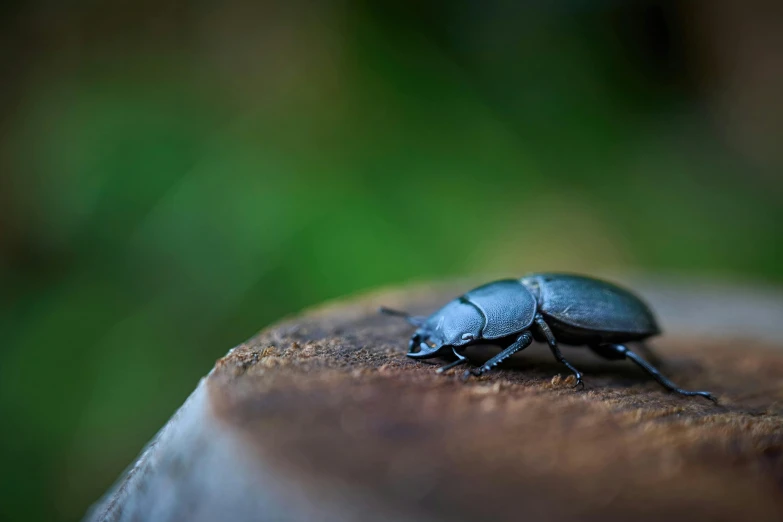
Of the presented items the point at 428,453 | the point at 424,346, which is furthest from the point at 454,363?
the point at 428,453

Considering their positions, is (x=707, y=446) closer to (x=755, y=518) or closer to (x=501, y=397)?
(x=755, y=518)

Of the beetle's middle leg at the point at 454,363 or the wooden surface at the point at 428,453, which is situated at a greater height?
the wooden surface at the point at 428,453

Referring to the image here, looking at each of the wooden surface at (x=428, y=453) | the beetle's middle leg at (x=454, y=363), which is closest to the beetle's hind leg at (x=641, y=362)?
the wooden surface at (x=428, y=453)

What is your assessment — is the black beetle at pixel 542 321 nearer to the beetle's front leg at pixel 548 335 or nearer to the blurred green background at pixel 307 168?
the beetle's front leg at pixel 548 335

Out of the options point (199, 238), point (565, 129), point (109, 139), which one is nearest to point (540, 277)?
point (199, 238)

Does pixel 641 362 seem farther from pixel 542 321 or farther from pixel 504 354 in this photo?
pixel 504 354

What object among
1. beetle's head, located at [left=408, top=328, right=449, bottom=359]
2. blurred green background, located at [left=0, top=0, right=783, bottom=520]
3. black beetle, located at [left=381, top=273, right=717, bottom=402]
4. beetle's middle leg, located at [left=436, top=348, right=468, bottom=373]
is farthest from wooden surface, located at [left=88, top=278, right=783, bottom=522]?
blurred green background, located at [left=0, top=0, right=783, bottom=520]
